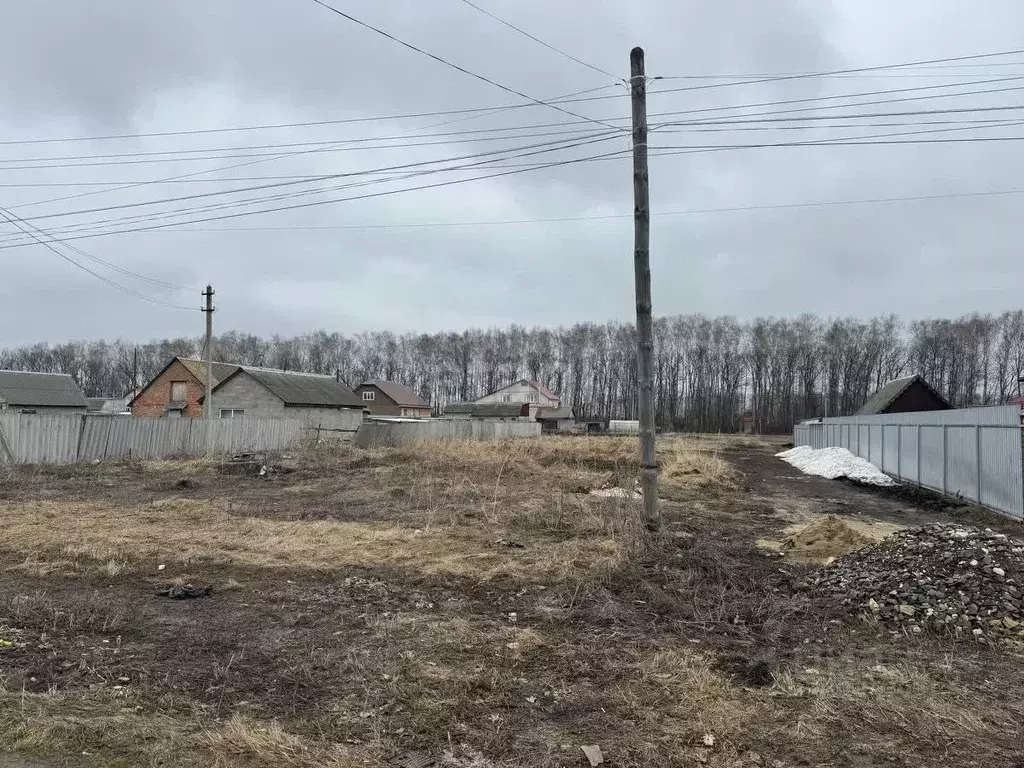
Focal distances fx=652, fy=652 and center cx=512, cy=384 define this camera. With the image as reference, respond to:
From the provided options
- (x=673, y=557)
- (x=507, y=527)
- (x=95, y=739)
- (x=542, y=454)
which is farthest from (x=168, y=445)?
(x=95, y=739)

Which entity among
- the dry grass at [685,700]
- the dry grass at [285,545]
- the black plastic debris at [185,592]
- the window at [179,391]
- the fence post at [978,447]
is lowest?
the dry grass at [285,545]

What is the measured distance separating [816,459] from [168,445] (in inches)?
1072

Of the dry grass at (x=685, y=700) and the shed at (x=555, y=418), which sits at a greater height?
the dry grass at (x=685, y=700)

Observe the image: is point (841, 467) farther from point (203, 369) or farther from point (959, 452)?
point (203, 369)

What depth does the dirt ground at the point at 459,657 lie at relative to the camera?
3.56 meters

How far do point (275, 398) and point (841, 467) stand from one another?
32.3 metres

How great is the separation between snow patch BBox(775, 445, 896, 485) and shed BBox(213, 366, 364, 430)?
29697 millimetres

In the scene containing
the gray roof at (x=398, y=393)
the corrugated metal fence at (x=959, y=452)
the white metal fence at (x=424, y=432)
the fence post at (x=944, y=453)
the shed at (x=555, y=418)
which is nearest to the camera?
the corrugated metal fence at (x=959, y=452)

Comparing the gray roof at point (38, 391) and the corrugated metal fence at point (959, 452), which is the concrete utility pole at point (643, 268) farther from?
the gray roof at point (38, 391)

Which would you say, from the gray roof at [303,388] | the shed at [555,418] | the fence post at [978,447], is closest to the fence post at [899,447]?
the fence post at [978,447]

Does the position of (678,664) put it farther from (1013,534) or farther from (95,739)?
(1013,534)

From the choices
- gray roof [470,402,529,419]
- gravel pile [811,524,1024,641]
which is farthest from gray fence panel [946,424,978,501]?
gray roof [470,402,529,419]

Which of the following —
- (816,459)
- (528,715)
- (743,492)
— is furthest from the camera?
(816,459)

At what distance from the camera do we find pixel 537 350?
111 m
